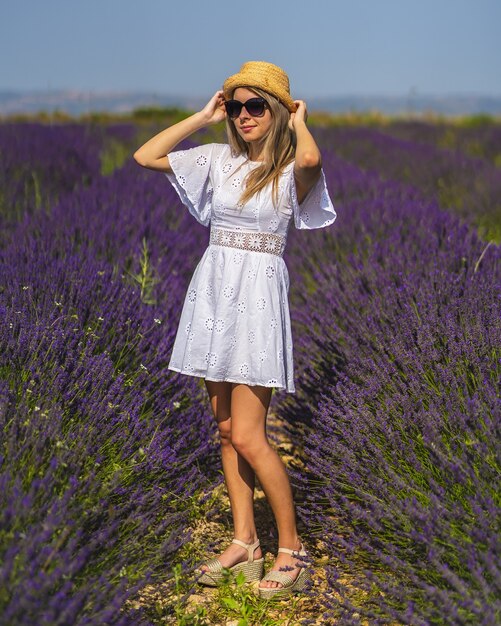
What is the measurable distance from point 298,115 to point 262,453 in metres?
1.03

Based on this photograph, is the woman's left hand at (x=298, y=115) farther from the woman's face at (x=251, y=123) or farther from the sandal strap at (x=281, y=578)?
the sandal strap at (x=281, y=578)

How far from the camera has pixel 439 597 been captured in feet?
6.07

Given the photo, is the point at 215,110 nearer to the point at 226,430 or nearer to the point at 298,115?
the point at 298,115

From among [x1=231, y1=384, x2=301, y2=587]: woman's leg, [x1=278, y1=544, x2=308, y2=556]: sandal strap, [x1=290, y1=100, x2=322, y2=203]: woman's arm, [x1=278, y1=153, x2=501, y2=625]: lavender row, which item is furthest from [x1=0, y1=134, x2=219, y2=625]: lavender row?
[x1=290, y1=100, x2=322, y2=203]: woman's arm

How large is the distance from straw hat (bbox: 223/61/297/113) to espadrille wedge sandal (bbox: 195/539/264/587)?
1.38 meters

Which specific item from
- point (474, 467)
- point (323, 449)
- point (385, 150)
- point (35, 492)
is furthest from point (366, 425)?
point (385, 150)

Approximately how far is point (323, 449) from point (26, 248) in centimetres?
160

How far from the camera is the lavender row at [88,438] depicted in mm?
1755

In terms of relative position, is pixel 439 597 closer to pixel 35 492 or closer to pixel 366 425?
pixel 366 425

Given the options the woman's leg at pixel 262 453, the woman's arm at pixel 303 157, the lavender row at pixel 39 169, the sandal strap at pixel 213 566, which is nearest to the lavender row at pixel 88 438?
the sandal strap at pixel 213 566

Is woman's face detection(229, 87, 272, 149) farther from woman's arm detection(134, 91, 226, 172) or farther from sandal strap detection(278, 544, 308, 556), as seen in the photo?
sandal strap detection(278, 544, 308, 556)

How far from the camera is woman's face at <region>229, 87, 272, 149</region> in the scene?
248cm

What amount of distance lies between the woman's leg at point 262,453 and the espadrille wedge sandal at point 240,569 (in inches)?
3.1

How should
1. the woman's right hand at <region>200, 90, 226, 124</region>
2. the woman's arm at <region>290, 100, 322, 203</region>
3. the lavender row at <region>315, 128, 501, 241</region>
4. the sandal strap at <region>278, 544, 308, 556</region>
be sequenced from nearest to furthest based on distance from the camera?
the woman's arm at <region>290, 100, 322, 203</region> → the sandal strap at <region>278, 544, 308, 556</region> → the woman's right hand at <region>200, 90, 226, 124</region> → the lavender row at <region>315, 128, 501, 241</region>
